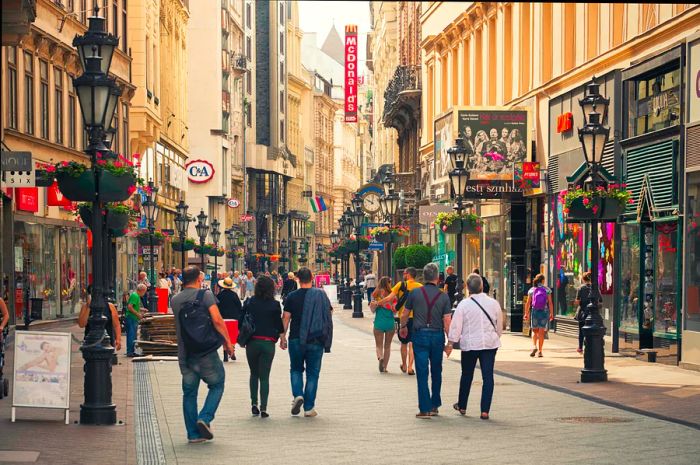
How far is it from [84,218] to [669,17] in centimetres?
1104

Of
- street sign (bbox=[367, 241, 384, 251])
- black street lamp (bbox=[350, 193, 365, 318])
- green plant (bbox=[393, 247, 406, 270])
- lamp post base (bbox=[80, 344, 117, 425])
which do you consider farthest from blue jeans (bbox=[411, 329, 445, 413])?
street sign (bbox=[367, 241, 384, 251])

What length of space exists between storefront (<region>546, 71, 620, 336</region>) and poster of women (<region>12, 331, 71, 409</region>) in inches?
623

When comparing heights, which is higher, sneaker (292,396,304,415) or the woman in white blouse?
the woman in white blouse

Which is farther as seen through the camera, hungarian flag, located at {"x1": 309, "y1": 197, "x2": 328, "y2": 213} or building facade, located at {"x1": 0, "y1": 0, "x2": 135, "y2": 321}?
hungarian flag, located at {"x1": 309, "y1": 197, "x2": 328, "y2": 213}

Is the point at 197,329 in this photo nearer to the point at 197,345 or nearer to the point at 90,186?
the point at 197,345

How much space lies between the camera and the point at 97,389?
617 inches

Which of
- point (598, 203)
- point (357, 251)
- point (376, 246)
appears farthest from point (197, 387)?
point (376, 246)

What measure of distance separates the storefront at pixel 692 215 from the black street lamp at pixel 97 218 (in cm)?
1047

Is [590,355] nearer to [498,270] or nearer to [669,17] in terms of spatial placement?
[669,17]

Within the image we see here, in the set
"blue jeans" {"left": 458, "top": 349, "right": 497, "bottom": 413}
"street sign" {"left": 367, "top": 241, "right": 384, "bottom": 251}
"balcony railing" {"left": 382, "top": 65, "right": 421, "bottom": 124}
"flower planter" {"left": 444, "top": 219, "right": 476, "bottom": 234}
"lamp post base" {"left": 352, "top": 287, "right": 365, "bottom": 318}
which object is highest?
"balcony railing" {"left": 382, "top": 65, "right": 421, "bottom": 124}

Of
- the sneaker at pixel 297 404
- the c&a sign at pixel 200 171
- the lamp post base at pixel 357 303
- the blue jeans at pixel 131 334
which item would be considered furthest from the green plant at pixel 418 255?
the c&a sign at pixel 200 171

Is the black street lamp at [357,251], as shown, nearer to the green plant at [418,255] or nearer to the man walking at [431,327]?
the green plant at [418,255]

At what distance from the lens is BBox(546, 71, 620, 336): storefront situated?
29484 mm

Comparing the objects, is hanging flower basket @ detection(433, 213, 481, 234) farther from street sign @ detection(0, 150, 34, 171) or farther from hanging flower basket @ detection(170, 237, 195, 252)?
hanging flower basket @ detection(170, 237, 195, 252)
